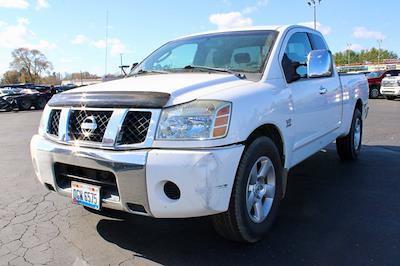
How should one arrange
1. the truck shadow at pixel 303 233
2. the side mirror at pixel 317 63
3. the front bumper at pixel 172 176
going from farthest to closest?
the side mirror at pixel 317 63
the truck shadow at pixel 303 233
the front bumper at pixel 172 176

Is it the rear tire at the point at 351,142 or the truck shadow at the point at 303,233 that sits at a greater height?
the rear tire at the point at 351,142

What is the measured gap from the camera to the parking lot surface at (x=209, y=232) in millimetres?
3195

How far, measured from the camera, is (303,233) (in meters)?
3.61

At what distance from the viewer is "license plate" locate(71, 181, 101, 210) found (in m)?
3.16

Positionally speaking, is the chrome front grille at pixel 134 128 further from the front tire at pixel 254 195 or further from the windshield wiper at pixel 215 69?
the windshield wiper at pixel 215 69

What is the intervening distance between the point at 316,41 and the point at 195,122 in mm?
2994

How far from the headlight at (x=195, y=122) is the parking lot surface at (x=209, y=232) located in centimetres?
98

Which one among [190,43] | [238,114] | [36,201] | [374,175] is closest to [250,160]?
[238,114]

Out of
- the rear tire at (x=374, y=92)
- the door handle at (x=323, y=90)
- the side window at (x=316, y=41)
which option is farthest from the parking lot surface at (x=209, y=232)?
the rear tire at (x=374, y=92)

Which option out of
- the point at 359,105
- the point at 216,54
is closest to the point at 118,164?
the point at 216,54

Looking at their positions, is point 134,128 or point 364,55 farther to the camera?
point 364,55

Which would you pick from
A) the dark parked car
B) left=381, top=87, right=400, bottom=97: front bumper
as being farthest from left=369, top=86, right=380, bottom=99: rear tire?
the dark parked car

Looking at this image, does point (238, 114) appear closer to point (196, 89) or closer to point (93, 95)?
point (196, 89)

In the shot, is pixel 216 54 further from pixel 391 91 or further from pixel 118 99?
pixel 391 91
